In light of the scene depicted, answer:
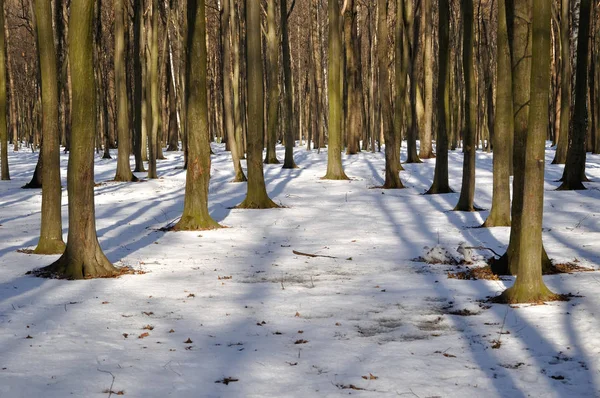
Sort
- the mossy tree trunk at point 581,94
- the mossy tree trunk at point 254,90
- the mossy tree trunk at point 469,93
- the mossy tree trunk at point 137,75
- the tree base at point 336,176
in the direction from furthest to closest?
the mossy tree trunk at point 137,75 < the tree base at point 336,176 < the mossy tree trunk at point 581,94 < the mossy tree trunk at point 254,90 < the mossy tree trunk at point 469,93

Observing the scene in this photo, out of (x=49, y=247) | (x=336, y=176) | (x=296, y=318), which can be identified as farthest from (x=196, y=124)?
(x=336, y=176)

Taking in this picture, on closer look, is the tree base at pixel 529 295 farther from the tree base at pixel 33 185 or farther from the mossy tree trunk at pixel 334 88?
the tree base at pixel 33 185

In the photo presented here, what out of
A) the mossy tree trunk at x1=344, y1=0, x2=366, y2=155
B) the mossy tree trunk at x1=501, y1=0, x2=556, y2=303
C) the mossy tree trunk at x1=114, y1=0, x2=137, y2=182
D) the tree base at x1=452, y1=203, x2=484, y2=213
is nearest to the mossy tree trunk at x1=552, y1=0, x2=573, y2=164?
the mossy tree trunk at x1=344, y1=0, x2=366, y2=155

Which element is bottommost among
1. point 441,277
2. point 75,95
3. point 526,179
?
point 441,277

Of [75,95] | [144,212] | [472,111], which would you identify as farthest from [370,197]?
[75,95]

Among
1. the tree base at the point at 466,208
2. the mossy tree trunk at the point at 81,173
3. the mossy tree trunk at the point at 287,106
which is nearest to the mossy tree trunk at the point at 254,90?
the tree base at the point at 466,208

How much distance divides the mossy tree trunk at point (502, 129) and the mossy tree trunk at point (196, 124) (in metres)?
5.47

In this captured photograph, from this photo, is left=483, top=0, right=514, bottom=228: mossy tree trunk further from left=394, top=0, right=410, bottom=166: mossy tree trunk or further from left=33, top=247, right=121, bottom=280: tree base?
left=394, top=0, right=410, bottom=166: mossy tree trunk

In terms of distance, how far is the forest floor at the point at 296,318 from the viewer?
532cm

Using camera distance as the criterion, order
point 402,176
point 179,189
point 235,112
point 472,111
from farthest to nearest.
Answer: point 235,112 < point 402,176 < point 179,189 < point 472,111

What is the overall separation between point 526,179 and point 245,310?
3.39 m

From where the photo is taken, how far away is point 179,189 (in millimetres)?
21609

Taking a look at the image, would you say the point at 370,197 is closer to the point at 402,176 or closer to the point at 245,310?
the point at 402,176

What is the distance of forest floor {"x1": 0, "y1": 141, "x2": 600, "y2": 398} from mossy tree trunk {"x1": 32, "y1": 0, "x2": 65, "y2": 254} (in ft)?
2.31
